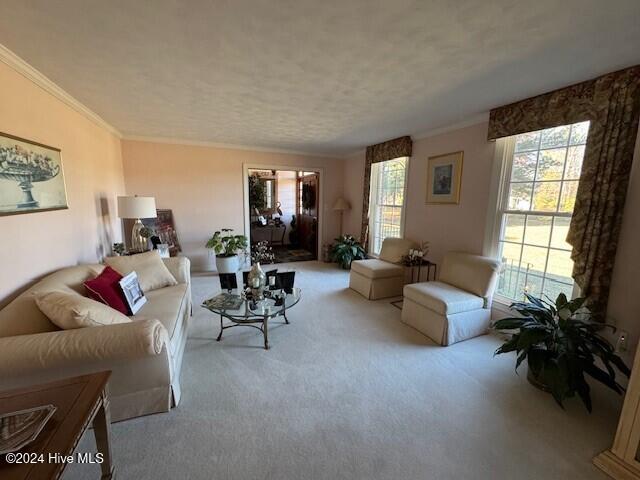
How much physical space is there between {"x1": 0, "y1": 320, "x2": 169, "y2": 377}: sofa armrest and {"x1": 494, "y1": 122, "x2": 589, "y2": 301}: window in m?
3.27

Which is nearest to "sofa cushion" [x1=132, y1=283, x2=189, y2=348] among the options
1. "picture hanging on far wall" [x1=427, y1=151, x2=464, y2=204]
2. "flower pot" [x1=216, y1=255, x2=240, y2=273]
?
"flower pot" [x1=216, y1=255, x2=240, y2=273]

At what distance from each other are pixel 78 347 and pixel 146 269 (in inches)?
53.0

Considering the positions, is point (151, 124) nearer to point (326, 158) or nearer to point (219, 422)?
point (326, 158)

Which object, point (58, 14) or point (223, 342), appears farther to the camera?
point (223, 342)

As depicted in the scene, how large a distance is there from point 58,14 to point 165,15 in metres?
0.56

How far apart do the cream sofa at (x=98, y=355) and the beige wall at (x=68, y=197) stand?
0.82 ft

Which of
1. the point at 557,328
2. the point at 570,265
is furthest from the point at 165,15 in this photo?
the point at 570,265

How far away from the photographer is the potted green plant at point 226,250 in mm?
4500

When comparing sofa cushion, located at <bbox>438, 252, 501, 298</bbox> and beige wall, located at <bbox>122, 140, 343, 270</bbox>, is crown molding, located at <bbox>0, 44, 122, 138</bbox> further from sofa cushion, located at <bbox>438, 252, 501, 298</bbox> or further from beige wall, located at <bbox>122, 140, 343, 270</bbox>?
sofa cushion, located at <bbox>438, 252, 501, 298</bbox>

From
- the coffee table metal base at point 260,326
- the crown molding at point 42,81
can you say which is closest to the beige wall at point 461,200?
the coffee table metal base at point 260,326

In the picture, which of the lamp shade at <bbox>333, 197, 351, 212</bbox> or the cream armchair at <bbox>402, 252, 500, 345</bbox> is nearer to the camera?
the cream armchair at <bbox>402, 252, 500, 345</bbox>

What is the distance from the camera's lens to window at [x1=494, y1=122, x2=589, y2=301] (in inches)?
92.5

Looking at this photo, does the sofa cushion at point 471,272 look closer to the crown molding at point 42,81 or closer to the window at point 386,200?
the window at point 386,200

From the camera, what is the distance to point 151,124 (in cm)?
349
